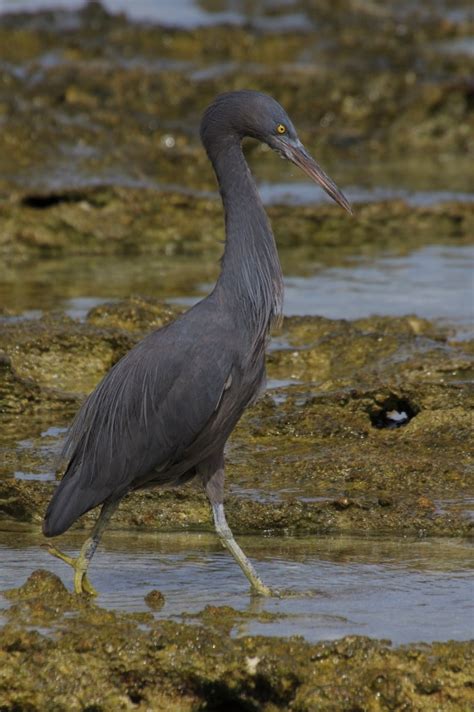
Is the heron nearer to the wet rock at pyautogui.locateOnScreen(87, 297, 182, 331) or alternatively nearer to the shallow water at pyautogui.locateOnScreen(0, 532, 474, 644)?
the shallow water at pyautogui.locateOnScreen(0, 532, 474, 644)

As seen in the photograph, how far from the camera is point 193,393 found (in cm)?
592

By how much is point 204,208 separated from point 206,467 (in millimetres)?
9131

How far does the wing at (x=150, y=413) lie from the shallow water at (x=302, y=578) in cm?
45

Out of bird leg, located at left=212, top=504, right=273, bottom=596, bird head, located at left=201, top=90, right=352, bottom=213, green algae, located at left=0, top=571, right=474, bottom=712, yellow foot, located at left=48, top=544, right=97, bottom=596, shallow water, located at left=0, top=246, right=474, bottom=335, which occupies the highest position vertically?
bird head, located at left=201, top=90, right=352, bottom=213

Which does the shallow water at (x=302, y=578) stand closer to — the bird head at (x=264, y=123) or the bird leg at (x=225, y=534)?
the bird leg at (x=225, y=534)

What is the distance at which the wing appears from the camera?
19.4 ft

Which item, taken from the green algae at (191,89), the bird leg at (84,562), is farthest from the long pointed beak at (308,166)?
the green algae at (191,89)

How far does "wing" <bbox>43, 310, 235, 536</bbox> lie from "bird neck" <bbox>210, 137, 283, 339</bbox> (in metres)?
0.22

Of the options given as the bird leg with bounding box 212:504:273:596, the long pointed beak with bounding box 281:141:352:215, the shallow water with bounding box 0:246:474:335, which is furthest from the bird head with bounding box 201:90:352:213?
the shallow water with bounding box 0:246:474:335

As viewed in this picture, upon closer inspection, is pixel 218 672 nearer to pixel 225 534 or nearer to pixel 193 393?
pixel 225 534

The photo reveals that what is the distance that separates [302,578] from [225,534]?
0.43 metres

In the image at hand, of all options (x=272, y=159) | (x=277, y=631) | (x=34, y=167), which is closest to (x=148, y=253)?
(x=34, y=167)

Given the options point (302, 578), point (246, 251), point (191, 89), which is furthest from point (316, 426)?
point (191, 89)

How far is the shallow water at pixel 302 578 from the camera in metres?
5.35
